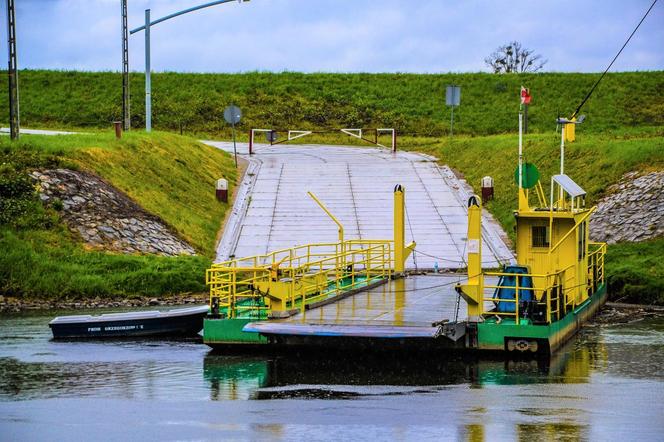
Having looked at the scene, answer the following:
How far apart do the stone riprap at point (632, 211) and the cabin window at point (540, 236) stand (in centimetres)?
940

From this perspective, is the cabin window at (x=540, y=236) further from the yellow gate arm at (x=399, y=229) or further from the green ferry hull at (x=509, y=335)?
the yellow gate arm at (x=399, y=229)

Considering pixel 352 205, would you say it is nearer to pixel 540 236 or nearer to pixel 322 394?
pixel 540 236

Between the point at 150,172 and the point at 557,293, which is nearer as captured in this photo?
the point at 557,293

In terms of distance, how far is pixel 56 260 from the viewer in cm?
3366

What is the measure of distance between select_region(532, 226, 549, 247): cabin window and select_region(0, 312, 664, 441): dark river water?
2.33 metres

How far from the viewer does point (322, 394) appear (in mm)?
20891

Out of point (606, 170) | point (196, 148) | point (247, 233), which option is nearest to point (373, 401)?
point (247, 233)

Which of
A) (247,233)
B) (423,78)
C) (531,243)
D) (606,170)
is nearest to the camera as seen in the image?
(531,243)

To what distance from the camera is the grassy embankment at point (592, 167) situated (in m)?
32.8

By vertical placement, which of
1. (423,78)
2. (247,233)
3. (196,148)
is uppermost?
(423,78)

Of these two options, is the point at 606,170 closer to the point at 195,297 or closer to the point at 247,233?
the point at 247,233

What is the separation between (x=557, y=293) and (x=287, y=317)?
5.83 m

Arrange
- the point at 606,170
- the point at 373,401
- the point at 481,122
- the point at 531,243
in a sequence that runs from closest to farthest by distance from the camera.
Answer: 1. the point at 373,401
2. the point at 531,243
3. the point at 606,170
4. the point at 481,122

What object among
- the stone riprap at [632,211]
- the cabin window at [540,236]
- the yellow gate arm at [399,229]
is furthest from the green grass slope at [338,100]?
the cabin window at [540,236]
